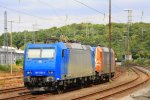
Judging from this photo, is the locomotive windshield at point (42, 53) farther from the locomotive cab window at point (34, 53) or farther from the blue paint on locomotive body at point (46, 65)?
the blue paint on locomotive body at point (46, 65)

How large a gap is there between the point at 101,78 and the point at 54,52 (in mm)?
14536

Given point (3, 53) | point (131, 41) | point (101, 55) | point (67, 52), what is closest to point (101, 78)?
point (101, 55)

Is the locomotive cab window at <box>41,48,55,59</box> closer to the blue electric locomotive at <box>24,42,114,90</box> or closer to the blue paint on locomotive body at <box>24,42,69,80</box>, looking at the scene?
the blue electric locomotive at <box>24,42,114,90</box>

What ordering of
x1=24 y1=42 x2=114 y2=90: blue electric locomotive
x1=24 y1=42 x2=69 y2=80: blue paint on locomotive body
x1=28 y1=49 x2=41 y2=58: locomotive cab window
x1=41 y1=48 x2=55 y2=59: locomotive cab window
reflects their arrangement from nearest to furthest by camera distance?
1. x1=24 y1=42 x2=114 y2=90: blue electric locomotive
2. x1=24 y1=42 x2=69 y2=80: blue paint on locomotive body
3. x1=41 y1=48 x2=55 y2=59: locomotive cab window
4. x1=28 y1=49 x2=41 y2=58: locomotive cab window

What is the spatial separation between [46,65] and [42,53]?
3.03ft

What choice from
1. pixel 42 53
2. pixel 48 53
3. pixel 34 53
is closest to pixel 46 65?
pixel 48 53

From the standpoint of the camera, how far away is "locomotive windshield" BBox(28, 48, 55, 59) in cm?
2811

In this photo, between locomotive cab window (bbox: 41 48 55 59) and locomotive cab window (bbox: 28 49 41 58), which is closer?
locomotive cab window (bbox: 41 48 55 59)

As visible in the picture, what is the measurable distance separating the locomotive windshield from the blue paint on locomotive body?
0.18 m

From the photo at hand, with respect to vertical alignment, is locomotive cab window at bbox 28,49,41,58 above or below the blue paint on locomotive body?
above

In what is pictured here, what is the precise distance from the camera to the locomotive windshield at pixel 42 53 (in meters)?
28.1

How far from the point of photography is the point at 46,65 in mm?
27875

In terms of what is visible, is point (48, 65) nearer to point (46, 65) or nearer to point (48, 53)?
point (46, 65)

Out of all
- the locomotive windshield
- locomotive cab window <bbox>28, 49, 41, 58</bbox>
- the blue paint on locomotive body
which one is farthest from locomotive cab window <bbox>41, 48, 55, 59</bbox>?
locomotive cab window <bbox>28, 49, 41, 58</bbox>
